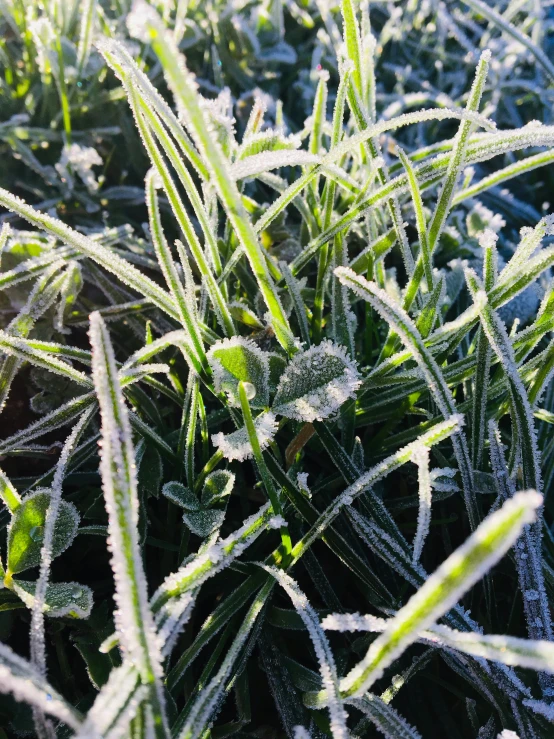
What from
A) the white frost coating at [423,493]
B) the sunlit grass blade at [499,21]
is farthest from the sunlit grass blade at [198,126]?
the sunlit grass blade at [499,21]

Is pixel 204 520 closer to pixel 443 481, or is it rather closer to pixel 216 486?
pixel 216 486

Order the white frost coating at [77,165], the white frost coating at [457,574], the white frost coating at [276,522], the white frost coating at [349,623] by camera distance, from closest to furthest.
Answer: the white frost coating at [457,574], the white frost coating at [349,623], the white frost coating at [276,522], the white frost coating at [77,165]

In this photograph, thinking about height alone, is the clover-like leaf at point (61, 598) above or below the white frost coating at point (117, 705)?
below

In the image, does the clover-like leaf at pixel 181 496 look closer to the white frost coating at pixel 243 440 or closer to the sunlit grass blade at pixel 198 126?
the white frost coating at pixel 243 440

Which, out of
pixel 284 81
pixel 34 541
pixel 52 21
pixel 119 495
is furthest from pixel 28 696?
pixel 284 81

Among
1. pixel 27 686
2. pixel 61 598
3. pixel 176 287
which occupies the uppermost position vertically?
pixel 176 287

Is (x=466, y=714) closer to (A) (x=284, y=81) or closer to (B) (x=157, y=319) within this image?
(B) (x=157, y=319)

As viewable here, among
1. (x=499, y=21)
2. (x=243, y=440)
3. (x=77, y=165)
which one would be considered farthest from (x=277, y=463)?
(x=499, y=21)
